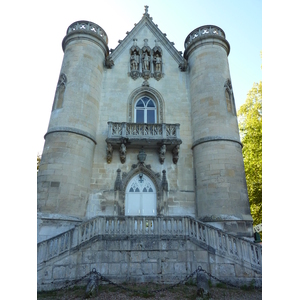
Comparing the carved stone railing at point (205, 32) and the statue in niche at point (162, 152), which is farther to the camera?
the carved stone railing at point (205, 32)

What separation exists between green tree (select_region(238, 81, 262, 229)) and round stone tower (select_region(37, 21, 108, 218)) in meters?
11.2

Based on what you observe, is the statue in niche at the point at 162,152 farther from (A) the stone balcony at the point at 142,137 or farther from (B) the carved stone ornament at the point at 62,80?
(B) the carved stone ornament at the point at 62,80

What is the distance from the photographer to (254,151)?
1739 cm

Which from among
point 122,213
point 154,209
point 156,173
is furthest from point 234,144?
point 122,213

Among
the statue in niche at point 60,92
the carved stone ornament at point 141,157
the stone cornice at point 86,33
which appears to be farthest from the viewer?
the stone cornice at point 86,33

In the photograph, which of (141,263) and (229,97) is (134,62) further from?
(141,263)

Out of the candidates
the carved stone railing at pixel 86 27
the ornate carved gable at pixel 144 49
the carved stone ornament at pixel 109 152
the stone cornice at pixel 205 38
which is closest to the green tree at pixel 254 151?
the stone cornice at pixel 205 38

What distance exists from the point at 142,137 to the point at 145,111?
2.69 meters

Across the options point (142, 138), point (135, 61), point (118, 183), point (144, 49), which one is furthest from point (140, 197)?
point (144, 49)

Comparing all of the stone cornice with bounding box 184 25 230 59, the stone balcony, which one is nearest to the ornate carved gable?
the stone cornice with bounding box 184 25 230 59

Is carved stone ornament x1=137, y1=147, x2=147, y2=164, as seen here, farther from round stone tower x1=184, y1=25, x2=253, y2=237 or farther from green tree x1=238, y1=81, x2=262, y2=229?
green tree x1=238, y1=81, x2=262, y2=229

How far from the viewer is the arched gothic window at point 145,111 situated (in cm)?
1420

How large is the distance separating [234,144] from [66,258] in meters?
9.35

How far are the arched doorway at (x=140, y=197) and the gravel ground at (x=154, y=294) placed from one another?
14.8 ft
